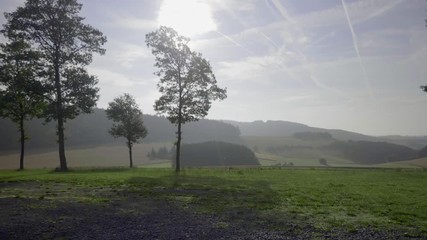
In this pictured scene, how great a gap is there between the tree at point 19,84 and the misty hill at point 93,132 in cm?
4890

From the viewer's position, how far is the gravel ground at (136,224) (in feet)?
41.4

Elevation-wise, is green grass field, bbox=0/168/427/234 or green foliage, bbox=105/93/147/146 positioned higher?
green foliage, bbox=105/93/147/146

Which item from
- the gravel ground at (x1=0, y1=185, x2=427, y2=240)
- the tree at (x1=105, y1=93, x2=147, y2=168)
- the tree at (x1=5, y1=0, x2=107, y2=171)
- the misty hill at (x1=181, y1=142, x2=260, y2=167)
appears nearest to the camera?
the gravel ground at (x1=0, y1=185, x2=427, y2=240)

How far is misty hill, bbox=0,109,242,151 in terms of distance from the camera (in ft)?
409

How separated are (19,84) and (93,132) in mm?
115596

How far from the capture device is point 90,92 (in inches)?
1631

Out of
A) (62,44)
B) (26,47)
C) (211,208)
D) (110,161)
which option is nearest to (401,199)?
(211,208)

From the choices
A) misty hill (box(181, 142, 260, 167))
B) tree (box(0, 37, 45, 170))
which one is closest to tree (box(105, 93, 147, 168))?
tree (box(0, 37, 45, 170))

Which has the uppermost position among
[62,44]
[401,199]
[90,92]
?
[62,44]

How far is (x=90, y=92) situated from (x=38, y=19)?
9.60m

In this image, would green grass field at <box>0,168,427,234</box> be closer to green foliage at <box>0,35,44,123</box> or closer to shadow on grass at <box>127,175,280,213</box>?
shadow on grass at <box>127,175,280,213</box>

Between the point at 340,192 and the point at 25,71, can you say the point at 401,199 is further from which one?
the point at 25,71

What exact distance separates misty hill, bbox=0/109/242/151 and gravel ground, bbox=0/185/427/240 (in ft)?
274

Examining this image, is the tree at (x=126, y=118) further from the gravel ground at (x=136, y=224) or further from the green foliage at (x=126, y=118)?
the gravel ground at (x=136, y=224)
